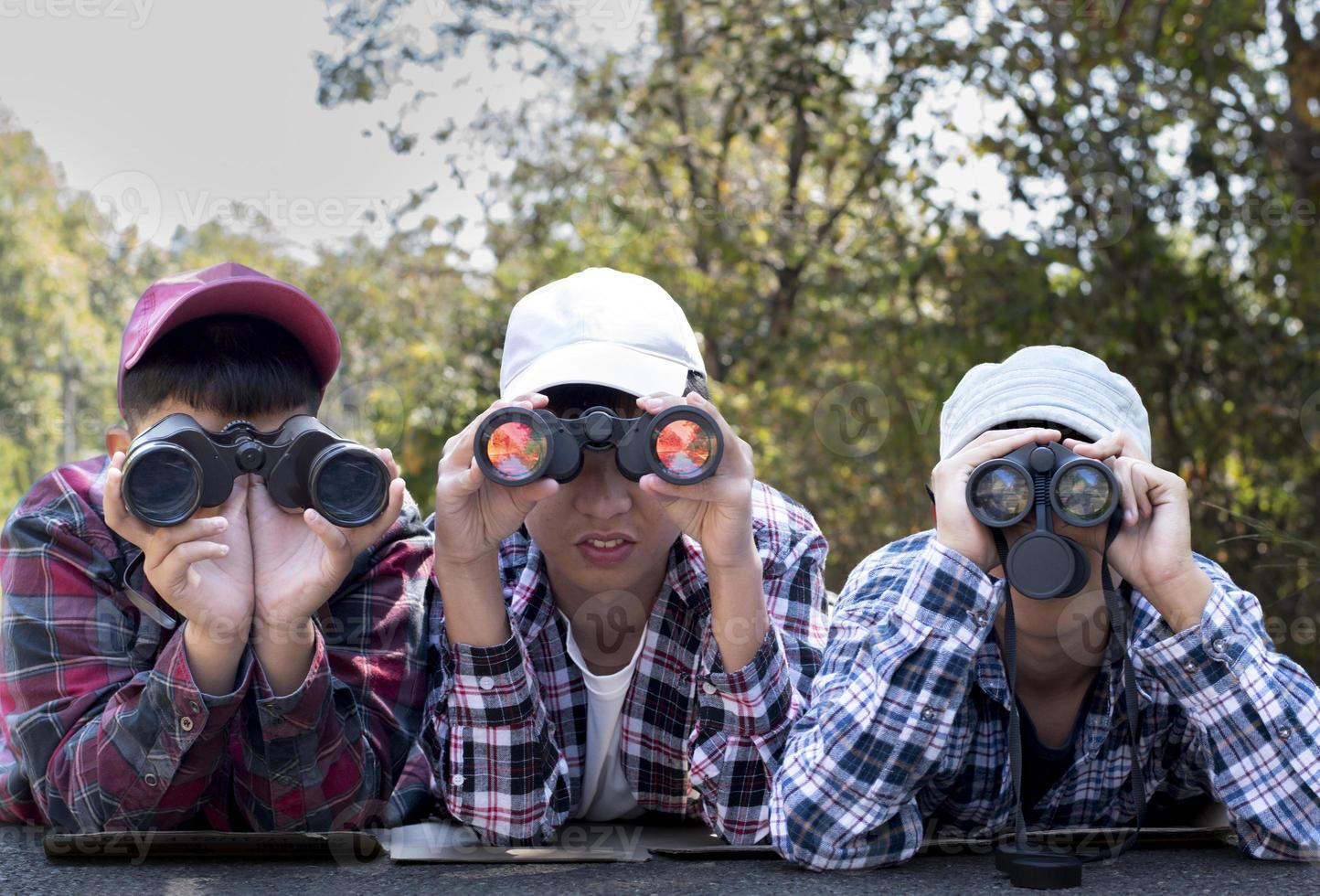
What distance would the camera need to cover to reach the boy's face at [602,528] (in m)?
2.03

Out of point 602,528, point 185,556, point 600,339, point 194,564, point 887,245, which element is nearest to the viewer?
point 185,556

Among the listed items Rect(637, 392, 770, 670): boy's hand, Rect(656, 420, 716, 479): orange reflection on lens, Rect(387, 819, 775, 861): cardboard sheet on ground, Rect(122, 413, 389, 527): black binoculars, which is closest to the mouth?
Rect(637, 392, 770, 670): boy's hand

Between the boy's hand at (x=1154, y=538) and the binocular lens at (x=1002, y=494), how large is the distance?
100 mm

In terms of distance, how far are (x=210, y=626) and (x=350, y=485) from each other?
0.27 metres

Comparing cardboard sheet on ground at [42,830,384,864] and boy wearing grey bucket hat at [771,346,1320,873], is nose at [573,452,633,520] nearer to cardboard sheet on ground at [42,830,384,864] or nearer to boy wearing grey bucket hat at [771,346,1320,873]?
boy wearing grey bucket hat at [771,346,1320,873]

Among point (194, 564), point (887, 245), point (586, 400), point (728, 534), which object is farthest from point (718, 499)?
point (887, 245)

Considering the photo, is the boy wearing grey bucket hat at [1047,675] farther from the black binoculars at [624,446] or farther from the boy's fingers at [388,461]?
the boy's fingers at [388,461]

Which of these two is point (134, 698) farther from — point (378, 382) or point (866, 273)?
point (378, 382)

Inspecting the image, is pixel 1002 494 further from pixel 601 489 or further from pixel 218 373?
pixel 218 373

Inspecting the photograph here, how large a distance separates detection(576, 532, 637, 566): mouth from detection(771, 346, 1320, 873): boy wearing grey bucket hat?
34 centimetres

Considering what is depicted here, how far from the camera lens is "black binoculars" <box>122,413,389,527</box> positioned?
5.98 feet

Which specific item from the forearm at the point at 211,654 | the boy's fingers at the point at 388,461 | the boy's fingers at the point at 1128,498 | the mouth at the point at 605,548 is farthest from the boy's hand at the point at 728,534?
the forearm at the point at 211,654

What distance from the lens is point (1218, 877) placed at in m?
1.80

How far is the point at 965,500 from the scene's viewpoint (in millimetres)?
1889
